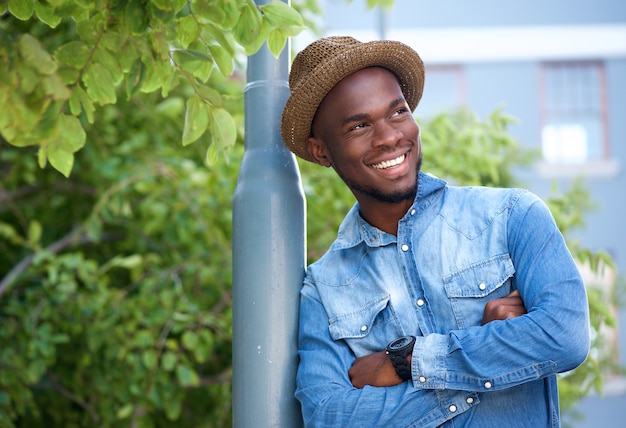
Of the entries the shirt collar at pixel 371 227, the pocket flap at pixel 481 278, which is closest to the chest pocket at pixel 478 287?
the pocket flap at pixel 481 278

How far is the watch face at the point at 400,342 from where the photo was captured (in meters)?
2.40

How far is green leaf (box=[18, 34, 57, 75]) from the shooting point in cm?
169

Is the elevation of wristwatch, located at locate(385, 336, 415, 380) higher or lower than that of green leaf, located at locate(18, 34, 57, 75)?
lower

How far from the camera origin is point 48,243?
6.13 metres

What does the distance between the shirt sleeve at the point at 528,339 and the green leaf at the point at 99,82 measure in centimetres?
104

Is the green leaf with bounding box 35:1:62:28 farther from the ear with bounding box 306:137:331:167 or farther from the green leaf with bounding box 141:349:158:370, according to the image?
the green leaf with bounding box 141:349:158:370

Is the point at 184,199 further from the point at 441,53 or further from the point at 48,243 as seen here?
the point at 441,53

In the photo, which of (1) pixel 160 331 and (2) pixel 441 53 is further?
(2) pixel 441 53

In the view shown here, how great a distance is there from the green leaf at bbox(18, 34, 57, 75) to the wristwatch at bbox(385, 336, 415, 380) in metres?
1.20

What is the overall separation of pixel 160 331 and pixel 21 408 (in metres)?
0.87

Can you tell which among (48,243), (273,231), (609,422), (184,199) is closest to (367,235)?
(273,231)

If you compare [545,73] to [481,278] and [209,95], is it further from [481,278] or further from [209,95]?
[209,95]

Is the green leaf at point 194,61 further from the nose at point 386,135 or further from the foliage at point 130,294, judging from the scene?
the foliage at point 130,294

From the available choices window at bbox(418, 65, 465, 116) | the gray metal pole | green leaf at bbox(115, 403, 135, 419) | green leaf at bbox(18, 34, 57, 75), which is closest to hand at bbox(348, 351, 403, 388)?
the gray metal pole
